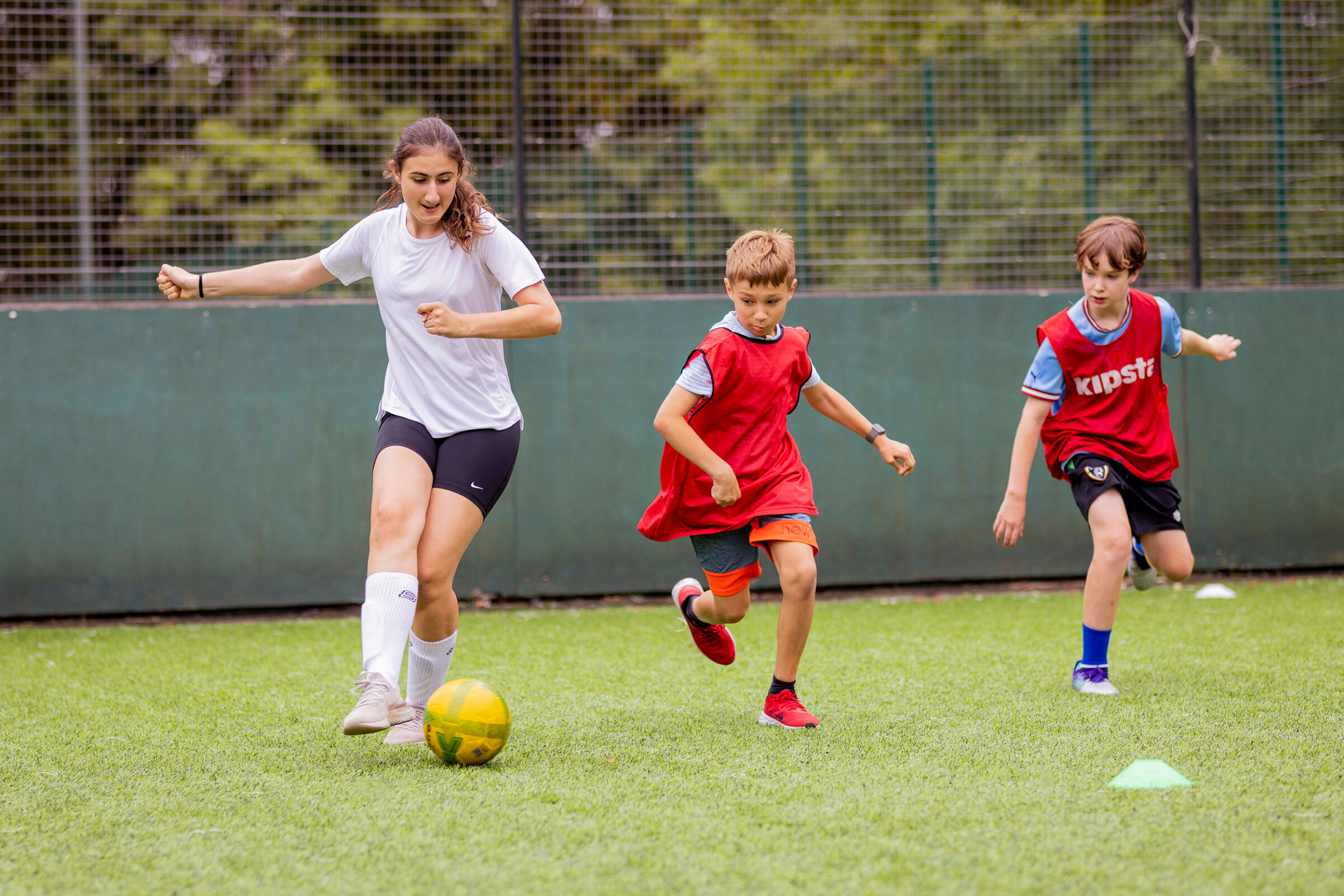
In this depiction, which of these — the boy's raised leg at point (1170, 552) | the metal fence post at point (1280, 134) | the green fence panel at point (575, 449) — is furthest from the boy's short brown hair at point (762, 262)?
the metal fence post at point (1280, 134)

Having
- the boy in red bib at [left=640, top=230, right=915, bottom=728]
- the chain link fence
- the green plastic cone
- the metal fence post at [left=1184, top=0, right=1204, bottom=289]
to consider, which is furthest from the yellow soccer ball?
the metal fence post at [left=1184, top=0, right=1204, bottom=289]

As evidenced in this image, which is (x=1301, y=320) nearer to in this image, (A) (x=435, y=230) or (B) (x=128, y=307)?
(A) (x=435, y=230)

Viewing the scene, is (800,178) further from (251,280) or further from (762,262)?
(251,280)

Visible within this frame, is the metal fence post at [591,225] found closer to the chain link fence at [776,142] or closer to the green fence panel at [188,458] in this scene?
the chain link fence at [776,142]

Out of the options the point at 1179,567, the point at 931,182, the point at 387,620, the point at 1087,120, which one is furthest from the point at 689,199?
the point at 387,620

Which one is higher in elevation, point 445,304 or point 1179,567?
point 445,304

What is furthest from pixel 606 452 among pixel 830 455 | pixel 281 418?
pixel 281 418

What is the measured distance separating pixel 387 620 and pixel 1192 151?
6373mm

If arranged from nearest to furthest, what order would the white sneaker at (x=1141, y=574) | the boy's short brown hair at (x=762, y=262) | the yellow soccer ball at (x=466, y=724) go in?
the yellow soccer ball at (x=466, y=724), the boy's short brown hair at (x=762, y=262), the white sneaker at (x=1141, y=574)

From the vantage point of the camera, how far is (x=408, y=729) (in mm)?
3918

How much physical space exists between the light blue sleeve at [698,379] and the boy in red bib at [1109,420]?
4.08 ft

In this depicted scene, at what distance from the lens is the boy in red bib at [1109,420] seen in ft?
14.8

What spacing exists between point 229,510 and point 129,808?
4051 mm

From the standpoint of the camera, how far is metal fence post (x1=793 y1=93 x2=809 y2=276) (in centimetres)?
769
